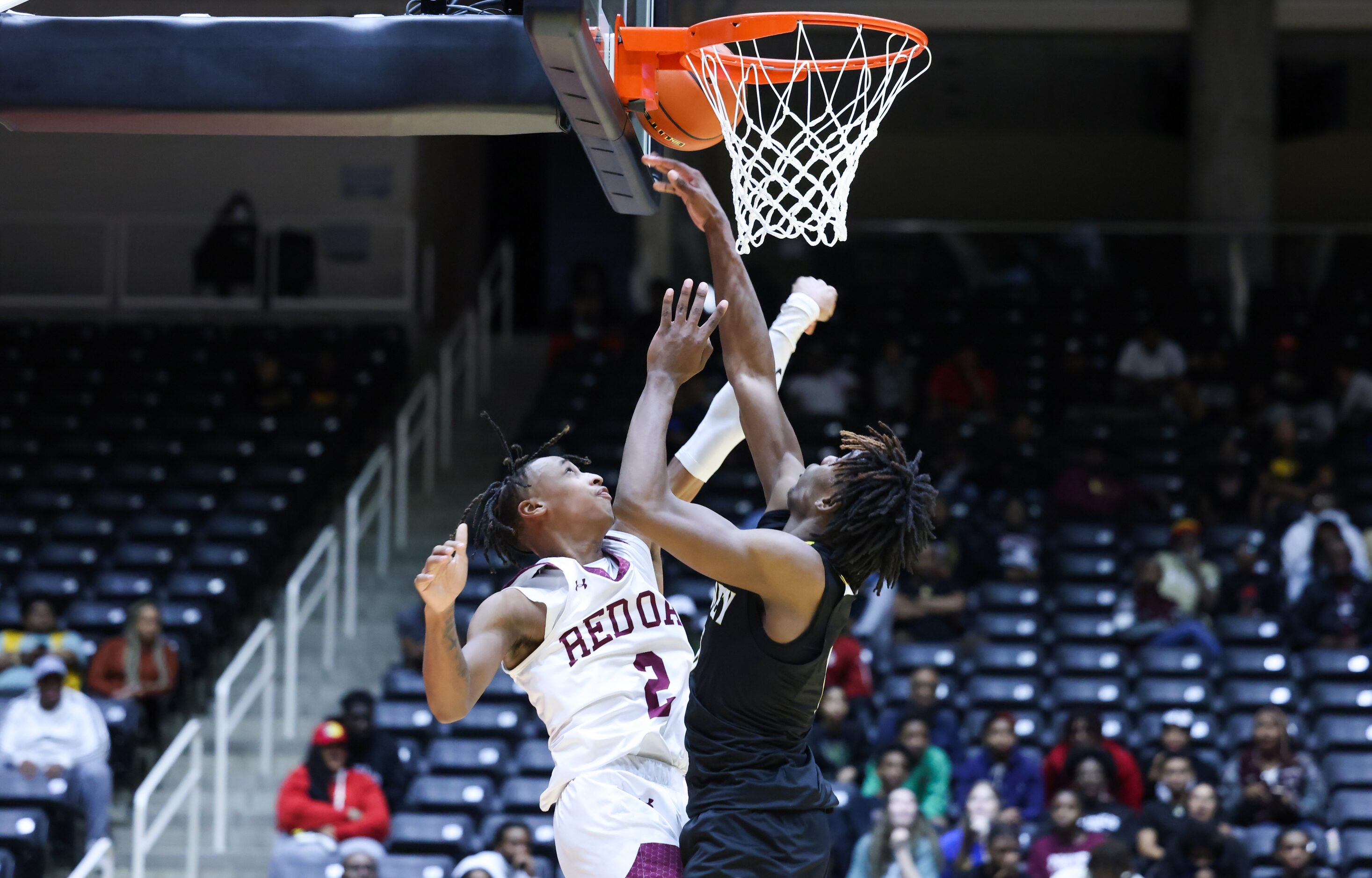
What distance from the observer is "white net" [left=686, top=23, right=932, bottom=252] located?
4.51m

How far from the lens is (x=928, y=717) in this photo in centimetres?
945

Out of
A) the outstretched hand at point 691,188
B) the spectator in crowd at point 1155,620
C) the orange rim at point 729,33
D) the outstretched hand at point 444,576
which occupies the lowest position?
the spectator in crowd at point 1155,620

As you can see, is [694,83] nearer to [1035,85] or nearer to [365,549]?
[365,549]

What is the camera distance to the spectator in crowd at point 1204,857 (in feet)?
27.1

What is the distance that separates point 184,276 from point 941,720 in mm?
9901

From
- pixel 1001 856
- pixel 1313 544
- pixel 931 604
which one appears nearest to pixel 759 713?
pixel 1001 856

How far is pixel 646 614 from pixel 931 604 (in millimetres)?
7082

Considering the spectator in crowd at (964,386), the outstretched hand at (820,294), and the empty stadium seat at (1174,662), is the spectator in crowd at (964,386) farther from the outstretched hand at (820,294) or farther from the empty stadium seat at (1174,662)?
the outstretched hand at (820,294)

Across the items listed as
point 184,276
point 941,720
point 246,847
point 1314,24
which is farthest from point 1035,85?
point 246,847

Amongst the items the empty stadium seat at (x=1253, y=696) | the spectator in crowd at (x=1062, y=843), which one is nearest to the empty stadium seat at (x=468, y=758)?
the spectator in crowd at (x=1062, y=843)

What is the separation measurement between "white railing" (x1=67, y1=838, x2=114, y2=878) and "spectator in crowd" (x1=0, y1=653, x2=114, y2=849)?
0.46m

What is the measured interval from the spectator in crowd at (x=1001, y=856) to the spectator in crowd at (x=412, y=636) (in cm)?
353

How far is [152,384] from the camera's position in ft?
46.7

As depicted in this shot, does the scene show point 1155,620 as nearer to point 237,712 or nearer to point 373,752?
point 373,752
